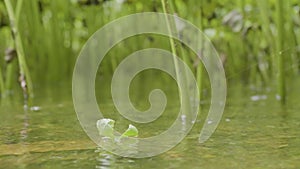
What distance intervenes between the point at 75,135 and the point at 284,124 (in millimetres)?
327

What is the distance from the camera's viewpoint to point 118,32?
2549 millimetres

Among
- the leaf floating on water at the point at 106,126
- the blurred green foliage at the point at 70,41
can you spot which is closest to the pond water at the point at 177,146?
the leaf floating on water at the point at 106,126

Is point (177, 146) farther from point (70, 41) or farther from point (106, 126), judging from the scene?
point (70, 41)

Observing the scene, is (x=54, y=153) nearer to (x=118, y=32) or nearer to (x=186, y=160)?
(x=186, y=160)

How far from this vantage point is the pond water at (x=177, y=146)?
58cm

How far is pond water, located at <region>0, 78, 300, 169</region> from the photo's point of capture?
584mm

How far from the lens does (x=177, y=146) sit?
70cm

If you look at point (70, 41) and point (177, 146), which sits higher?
point (70, 41)

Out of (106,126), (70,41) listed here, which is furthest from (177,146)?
(70,41)

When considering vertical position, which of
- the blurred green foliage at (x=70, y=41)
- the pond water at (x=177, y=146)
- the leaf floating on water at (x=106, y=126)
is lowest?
the pond water at (x=177, y=146)

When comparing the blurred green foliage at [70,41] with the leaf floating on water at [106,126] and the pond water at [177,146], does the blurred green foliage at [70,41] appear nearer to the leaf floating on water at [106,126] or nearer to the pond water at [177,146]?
the pond water at [177,146]

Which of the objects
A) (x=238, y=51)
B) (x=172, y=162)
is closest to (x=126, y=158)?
(x=172, y=162)

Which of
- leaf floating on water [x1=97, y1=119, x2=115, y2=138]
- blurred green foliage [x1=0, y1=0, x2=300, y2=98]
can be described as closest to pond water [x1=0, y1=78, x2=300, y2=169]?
leaf floating on water [x1=97, y1=119, x2=115, y2=138]

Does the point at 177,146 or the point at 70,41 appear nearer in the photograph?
the point at 177,146
